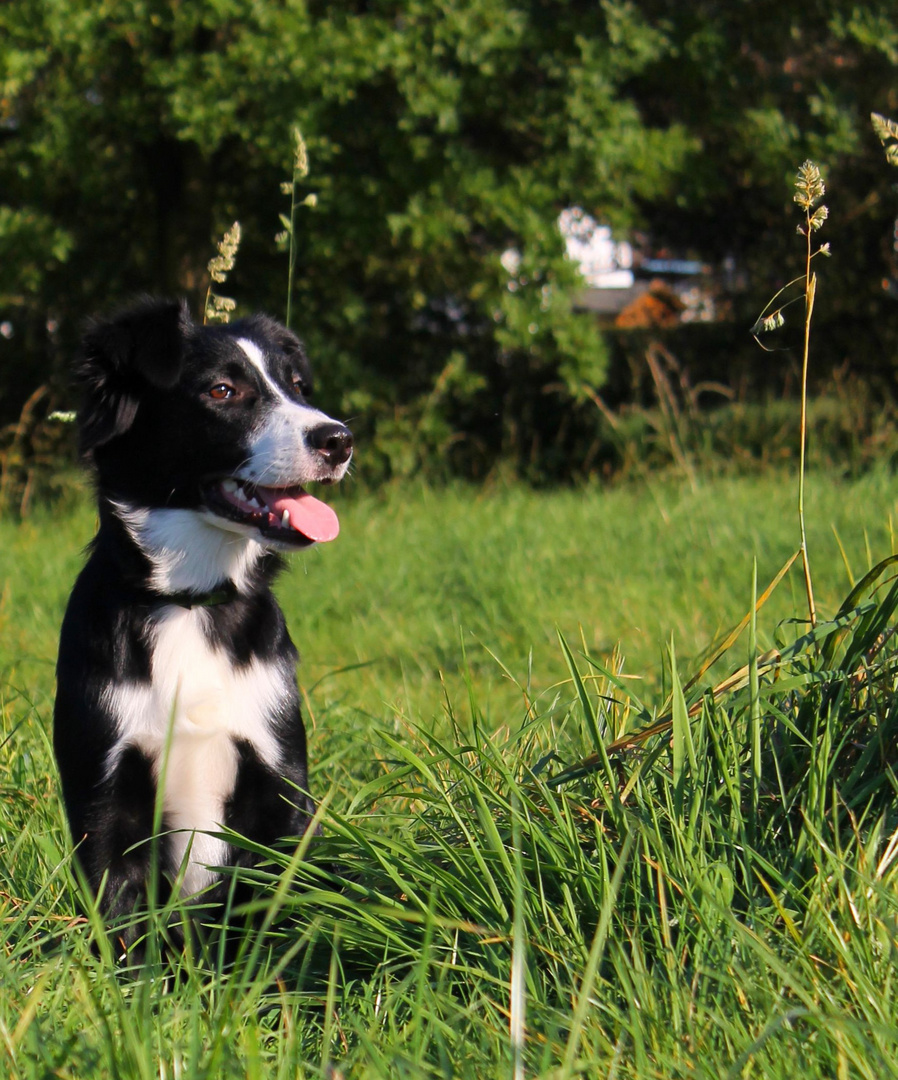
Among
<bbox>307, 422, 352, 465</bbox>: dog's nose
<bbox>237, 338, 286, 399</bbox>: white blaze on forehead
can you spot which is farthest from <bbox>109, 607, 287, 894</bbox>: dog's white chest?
<bbox>237, 338, 286, 399</bbox>: white blaze on forehead

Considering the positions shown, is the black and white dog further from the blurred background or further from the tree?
the tree

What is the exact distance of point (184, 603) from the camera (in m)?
2.57

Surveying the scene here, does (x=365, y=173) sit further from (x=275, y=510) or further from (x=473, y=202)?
(x=275, y=510)

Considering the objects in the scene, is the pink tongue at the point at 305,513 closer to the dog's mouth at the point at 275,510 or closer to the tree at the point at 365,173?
the dog's mouth at the point at 275,510

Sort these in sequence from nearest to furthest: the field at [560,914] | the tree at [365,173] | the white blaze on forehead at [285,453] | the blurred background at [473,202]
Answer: the field at [560,914] < the white blaze on forehead at [285,453] < the tree at [365,173] < the blurred background at [473,202]

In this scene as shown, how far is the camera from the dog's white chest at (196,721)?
2428mm

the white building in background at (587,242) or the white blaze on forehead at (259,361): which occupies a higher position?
the white building in background at (587,242)

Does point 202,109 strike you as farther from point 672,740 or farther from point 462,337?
point 672,740

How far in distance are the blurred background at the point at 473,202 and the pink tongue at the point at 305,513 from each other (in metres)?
4.81

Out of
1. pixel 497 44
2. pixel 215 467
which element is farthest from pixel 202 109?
pixel 215 467

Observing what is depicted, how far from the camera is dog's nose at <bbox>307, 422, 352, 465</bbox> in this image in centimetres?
257

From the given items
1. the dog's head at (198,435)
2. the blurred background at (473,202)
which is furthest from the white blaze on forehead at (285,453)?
the blurred background at (473,202)

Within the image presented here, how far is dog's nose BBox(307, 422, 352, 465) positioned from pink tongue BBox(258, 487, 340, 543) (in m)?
0.12

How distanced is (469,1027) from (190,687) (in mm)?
1034
